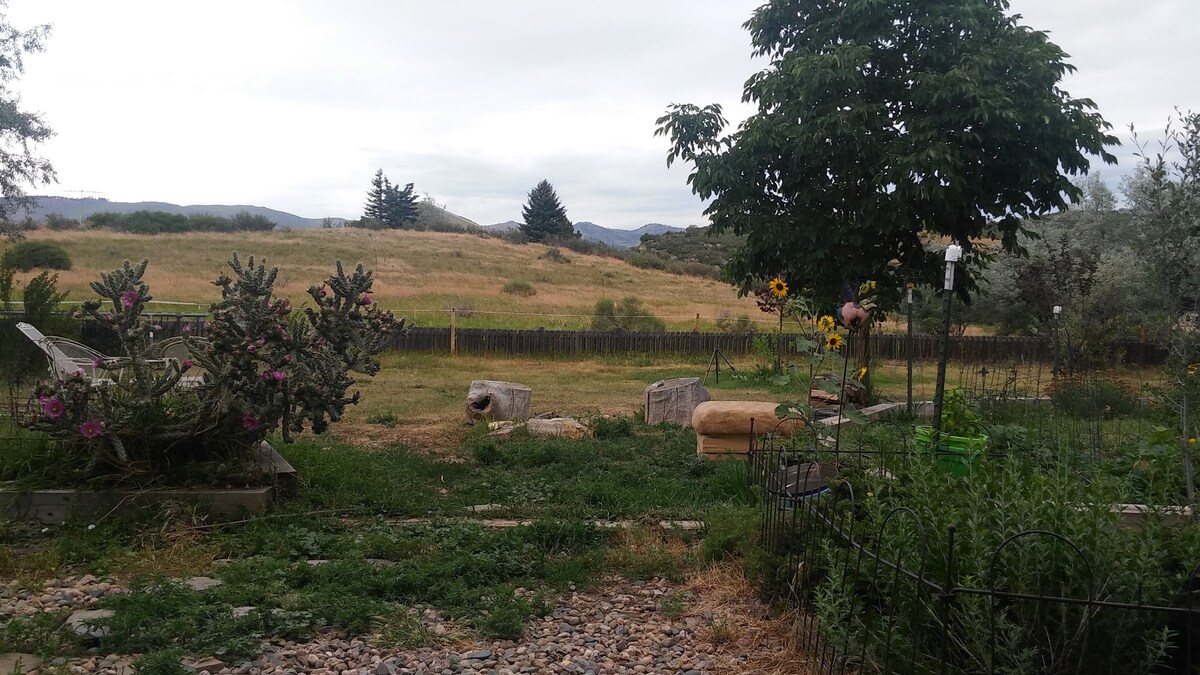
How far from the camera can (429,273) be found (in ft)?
115

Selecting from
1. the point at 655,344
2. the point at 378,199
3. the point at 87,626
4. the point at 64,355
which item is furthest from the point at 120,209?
the point at 87,626

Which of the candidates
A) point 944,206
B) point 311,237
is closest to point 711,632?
point 944,206

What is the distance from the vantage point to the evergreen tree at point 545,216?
5656cm

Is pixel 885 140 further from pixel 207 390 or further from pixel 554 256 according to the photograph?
pixel 554 256

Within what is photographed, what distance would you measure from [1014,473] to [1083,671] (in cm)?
70

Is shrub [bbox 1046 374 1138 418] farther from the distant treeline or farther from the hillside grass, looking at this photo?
the distant treeline

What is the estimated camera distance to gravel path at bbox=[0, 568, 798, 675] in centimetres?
305

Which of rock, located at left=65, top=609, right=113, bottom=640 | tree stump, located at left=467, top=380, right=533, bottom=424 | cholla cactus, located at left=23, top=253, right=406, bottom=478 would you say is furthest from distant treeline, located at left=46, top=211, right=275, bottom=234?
rock, located at left=65, top=609, right=113, bottom=640

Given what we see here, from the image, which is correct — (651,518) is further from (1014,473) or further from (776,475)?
(1014,473)

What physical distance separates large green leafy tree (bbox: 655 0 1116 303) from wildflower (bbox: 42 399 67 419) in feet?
23.6

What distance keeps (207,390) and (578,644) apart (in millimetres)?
2885

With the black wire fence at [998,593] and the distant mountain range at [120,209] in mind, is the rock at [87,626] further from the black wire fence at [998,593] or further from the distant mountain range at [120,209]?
the distant mountain range at [120,209]

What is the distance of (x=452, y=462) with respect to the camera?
6.75 metres

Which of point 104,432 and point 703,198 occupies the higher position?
point 703,198
